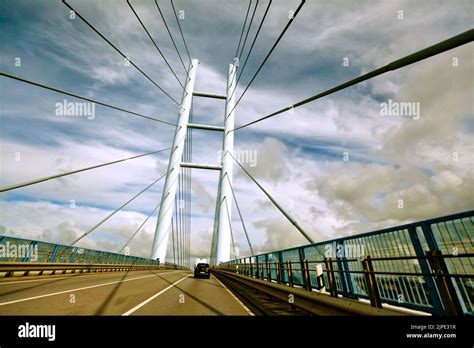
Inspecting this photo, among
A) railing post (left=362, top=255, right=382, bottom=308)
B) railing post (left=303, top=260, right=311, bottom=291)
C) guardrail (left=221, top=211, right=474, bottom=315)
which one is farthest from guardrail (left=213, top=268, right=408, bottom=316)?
railing post (left=303, top=260, right=311, bottom=291)

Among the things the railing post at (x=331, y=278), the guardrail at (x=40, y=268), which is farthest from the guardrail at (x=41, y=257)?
the railing post at (x=331, y=278)

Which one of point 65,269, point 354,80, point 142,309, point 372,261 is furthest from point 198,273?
point 354,80

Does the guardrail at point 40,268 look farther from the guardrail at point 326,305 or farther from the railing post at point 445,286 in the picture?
the railing post at point 445,286

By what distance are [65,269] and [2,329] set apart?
14885 millimetres

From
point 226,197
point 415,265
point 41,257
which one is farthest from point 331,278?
point 226,197

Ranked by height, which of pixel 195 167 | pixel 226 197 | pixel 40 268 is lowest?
pixel 40 268

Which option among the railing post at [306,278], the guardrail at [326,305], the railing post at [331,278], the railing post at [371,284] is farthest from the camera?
the railing post at [306,278]

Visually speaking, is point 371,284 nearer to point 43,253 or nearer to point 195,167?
A: point 43,253

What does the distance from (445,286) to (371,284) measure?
1316 mm

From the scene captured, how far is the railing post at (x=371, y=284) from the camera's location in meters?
4.26

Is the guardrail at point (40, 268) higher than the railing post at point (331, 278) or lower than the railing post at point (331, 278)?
lower

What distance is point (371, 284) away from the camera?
441 centimetres

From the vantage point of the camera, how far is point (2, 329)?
127 inches

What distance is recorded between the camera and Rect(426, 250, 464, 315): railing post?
3.15 meters
